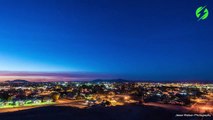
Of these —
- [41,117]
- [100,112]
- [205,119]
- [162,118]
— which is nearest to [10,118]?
[41,117]

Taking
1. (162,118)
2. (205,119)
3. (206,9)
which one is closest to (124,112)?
(162,118)

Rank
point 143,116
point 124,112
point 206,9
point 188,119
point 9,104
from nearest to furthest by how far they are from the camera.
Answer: point 188,119 → point 206,9 → point 143,116 → point 124,112 → point 9,104

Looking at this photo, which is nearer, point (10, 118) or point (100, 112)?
point (10, 118)

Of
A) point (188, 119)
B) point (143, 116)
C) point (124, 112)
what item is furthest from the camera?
point (124, 112)

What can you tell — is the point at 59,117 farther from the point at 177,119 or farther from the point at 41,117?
the point at 177,119

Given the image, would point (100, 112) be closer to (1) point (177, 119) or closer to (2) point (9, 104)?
(1) point (177, 119)

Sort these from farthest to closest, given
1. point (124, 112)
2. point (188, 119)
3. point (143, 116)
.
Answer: point (124, 112)
point (143, 116)
point (188, 119)

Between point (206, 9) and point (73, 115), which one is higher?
point (206, 9)

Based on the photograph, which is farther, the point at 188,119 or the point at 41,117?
the point at 41,117

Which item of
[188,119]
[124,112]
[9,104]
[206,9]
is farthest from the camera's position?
[9,104]
